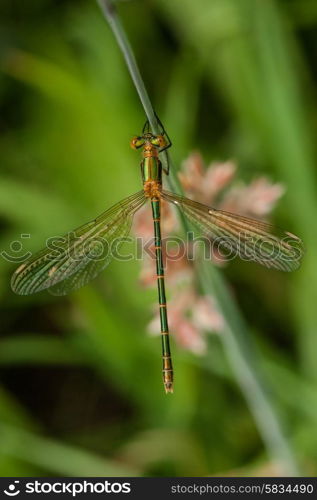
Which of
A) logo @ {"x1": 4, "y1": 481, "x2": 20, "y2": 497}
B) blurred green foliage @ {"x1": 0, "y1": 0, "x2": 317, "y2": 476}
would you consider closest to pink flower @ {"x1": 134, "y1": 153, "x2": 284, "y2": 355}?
blurred green foliage @ {"x1": 0, "y1": 0, "x2": 317, "y2": 476}

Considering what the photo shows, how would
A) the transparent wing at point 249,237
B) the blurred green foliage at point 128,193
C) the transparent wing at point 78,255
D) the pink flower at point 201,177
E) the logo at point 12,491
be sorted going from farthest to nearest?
the blurred green foliage at point 128,193 < the logo at point 12,491 < the transparent wing at point 78,255 < the transparent wing at point 249,237 < the pink flower at point 201,177

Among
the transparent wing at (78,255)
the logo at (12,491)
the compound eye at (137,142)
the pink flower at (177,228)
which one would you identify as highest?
the compound eye at (137,142)

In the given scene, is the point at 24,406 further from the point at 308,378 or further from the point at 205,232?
the point at 205,232

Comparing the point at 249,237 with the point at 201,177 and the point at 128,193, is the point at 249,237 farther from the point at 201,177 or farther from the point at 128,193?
the point at 128,193

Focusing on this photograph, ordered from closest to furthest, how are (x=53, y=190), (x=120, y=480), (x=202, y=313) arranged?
(x=202, y=313) < (x=120, y=480) < (x=53, y=190)

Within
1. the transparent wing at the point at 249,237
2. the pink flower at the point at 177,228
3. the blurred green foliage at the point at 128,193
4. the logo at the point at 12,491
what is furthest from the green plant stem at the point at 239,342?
Result: the logo at the point at 12,491

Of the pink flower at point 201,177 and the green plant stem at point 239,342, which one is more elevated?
the pink flower at point 201,177

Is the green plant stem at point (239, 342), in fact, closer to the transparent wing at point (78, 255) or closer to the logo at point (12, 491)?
the transparent wing at point (78, 255)

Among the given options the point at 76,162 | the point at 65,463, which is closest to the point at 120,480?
the point at 65,463
